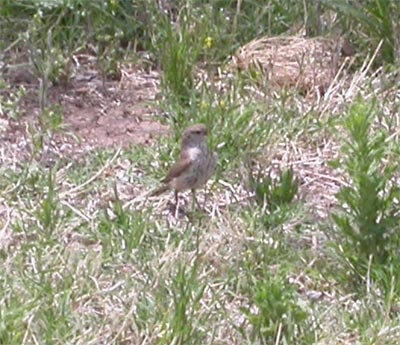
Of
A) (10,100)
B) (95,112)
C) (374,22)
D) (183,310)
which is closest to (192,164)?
(183,310)

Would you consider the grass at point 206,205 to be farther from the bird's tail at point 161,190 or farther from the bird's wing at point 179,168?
the bird's wing at point 179,168

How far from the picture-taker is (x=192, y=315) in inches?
216

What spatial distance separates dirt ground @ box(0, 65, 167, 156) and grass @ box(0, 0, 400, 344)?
0.07 meters

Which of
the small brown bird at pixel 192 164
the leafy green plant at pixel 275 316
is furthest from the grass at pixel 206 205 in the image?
the small brown bird at pixel 192 164

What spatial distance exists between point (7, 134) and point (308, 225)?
1727 millimetres

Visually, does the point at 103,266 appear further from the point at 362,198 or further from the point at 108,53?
the point at 108,53

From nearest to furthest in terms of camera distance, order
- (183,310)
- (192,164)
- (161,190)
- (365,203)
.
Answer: (183,310), (365,203), (192,164), (161,190)

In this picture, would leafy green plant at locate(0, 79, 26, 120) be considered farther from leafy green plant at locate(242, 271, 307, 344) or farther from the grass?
leafy green plant at locate(242, 271, 307, 344)

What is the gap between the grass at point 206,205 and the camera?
5621 millimetres

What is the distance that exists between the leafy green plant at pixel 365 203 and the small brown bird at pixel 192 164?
83 cm

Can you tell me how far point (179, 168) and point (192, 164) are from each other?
7 cm

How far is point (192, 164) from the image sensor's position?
21.7 feet

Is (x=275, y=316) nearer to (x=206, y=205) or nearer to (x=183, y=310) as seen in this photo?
(x=183, y=310)

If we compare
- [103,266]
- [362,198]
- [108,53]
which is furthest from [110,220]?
[108,53]
